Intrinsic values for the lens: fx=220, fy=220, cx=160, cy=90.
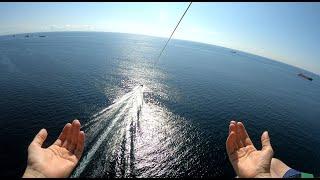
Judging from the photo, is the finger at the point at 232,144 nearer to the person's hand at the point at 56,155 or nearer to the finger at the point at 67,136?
the person's hand at the point at 56,155

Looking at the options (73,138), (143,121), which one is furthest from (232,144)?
(143,121)

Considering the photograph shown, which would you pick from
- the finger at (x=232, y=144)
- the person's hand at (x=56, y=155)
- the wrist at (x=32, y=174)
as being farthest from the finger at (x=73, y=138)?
the finger at (x=232, y=144)

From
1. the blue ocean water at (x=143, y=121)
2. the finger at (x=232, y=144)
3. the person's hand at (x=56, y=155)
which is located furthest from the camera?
the blue ocean water at (x=143, y=121)

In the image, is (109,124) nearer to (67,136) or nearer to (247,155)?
(67,136)

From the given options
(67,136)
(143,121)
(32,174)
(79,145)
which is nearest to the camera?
(32,174)

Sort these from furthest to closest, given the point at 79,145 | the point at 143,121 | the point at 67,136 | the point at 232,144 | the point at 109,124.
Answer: the point at 143,121 < the point at 109,124 < the point at 232,144 < the point at 67,136 < the point at 79,145

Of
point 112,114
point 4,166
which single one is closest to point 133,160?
point 112,114

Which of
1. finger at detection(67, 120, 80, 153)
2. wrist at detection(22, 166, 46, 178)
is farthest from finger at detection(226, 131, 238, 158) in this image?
wrist at detection(22, 166, 46, 178)
